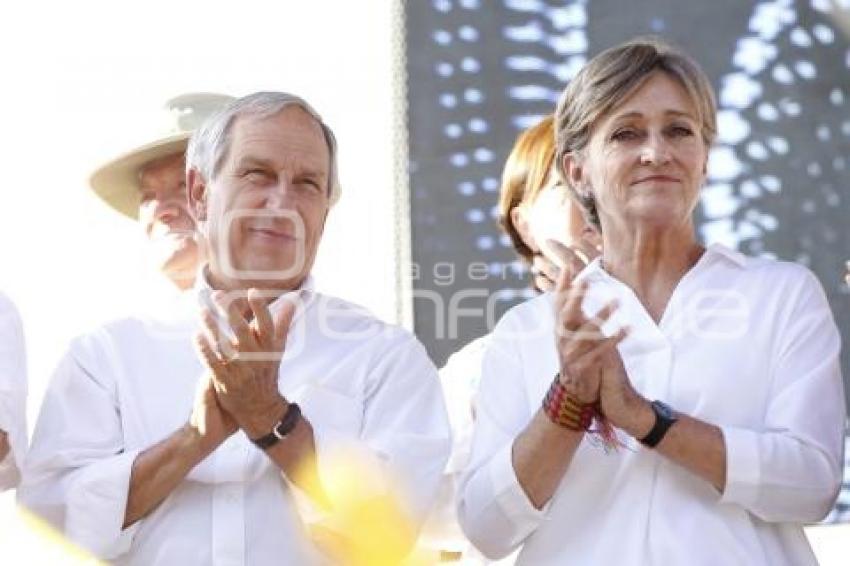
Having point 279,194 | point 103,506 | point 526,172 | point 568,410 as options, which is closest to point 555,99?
point 526,172

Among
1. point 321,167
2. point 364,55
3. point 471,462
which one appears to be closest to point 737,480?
point 471,462

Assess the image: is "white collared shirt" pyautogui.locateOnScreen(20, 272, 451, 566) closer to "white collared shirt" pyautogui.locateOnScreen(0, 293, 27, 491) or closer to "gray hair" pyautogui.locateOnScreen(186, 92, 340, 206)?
"white collared shirt" pyautogui.locateOnScreen(0, 293, 27, 491)

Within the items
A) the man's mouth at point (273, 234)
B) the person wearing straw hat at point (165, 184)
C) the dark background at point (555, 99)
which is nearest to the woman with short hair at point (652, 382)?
the man's mouth at point (273, 234)

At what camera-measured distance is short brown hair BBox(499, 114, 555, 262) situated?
3.06m

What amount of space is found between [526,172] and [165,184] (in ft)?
2.89

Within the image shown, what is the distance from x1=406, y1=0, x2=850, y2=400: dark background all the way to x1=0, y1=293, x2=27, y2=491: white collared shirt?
4.88ft

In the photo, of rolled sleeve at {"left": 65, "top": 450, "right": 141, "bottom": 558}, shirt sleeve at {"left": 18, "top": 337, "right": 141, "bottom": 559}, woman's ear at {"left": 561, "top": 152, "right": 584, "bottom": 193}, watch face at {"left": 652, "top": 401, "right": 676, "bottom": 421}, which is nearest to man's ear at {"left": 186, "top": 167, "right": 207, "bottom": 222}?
shirt sleeve at {"left": 18, "top": 337, "right": 141, "bottom": 559}

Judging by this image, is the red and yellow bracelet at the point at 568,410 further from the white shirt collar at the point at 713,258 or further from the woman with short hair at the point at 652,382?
the white shirt collar at the point at 713,258

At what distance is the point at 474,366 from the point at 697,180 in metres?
0.83

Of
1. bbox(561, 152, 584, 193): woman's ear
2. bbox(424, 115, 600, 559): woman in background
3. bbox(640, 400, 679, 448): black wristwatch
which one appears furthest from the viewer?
bbox(424, 115, 600, 559): woman in background

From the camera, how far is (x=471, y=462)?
2293 millimetres

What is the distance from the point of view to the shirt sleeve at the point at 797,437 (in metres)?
2.05

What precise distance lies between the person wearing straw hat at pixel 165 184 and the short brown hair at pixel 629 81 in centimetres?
116

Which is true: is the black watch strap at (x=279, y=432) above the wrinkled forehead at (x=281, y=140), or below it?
below
